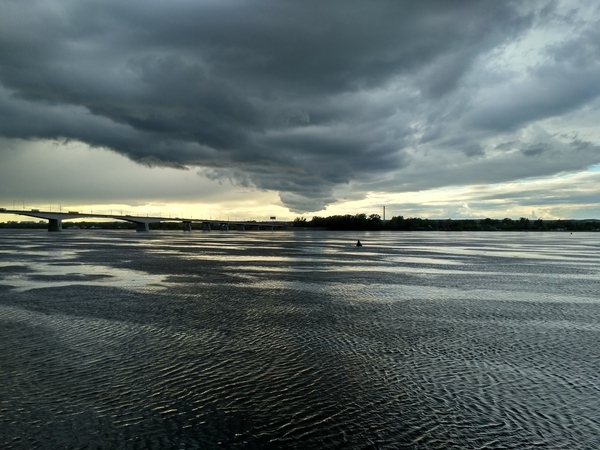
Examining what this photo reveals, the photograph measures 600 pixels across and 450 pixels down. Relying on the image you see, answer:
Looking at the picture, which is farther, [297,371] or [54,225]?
[54,225]

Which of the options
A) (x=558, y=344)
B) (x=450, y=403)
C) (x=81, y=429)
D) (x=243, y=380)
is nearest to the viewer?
(x=81, y=429)

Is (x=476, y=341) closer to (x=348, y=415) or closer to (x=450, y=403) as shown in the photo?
(x=450, y=403)

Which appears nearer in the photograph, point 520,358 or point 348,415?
point 348,415

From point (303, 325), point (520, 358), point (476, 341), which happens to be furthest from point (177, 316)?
point (520, 358)

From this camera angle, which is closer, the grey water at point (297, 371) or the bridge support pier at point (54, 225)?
the grey water at point (297, 371)

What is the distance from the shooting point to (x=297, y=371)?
11883 mm

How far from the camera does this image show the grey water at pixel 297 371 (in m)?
8.46

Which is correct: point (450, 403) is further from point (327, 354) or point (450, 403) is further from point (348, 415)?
point (327, 354)

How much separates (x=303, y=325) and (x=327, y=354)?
3792 mm

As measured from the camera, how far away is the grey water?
333 inches

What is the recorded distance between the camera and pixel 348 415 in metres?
9.27

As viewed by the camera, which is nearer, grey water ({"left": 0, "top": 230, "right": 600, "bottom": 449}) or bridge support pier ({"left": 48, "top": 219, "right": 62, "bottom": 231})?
grey water ({"left": 0, "top": 230, "right": 600, "bottom": 449})

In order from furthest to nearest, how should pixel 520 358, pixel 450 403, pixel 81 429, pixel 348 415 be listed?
pixel 520 358 → pixel 450 403 → pixel 348 415 → pixel 81 429

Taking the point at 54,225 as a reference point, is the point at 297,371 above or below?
below
